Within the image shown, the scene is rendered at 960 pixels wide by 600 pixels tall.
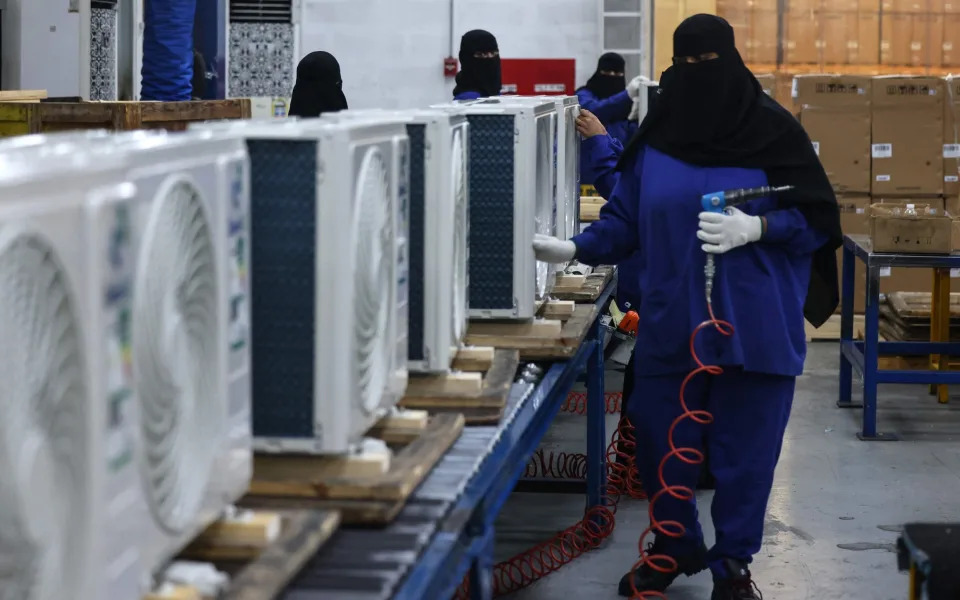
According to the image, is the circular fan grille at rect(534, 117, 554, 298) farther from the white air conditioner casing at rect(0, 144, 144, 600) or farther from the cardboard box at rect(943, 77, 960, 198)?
the cardboard box at rect(943, 77, 960, 198)

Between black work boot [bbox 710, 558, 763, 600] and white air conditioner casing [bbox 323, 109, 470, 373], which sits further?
black work boot [bbox 710, 558, 763, 600]

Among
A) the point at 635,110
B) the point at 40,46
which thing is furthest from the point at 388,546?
the point at 40,46

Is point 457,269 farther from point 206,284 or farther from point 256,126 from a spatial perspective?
point 206,284

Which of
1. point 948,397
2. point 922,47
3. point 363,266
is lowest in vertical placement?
point 948,397

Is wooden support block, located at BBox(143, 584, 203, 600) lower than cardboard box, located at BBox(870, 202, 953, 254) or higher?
lower

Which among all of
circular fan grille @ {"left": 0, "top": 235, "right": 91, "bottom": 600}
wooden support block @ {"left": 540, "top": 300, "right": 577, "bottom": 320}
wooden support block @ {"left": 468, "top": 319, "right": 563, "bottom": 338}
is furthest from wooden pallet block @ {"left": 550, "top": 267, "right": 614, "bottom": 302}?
circular fan grille @ {"left": 0, "top": 235, "right": 91, "bottom": 600}

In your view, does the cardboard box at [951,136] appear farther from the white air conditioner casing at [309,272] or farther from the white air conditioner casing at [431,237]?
the white air conditioner casing at [309,272]

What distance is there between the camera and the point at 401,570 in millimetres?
1808

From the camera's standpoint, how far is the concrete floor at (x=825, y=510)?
168 inches

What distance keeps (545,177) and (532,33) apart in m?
7.34

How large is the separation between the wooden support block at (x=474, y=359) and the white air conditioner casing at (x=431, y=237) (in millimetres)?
256

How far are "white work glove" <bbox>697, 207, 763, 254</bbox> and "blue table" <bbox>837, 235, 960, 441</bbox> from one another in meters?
2.92

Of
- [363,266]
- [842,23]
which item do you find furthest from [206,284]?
[842,23]

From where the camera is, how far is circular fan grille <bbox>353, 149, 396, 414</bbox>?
2.18 meters
